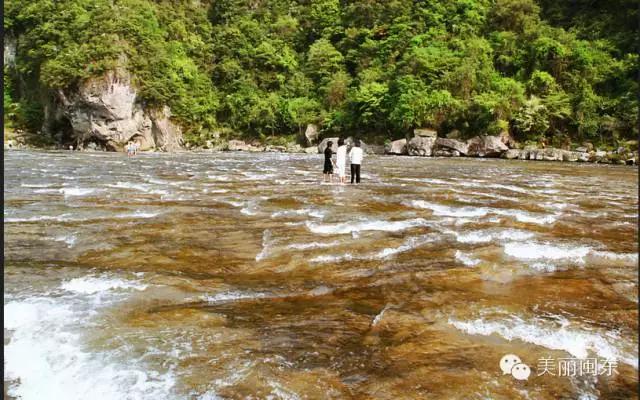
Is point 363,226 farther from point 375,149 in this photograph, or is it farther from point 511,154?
point 375,149

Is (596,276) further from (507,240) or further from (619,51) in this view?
(619,51)

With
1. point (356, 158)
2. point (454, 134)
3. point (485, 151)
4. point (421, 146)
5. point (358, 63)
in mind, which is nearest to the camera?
point (356, 158)

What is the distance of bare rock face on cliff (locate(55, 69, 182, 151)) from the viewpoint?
1706 inches

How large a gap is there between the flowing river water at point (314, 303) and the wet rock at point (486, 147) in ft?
84.2

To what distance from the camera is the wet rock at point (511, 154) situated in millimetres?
32719

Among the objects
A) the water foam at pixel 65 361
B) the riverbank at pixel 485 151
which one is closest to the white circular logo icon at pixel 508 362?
the water foam at pixel 65 361

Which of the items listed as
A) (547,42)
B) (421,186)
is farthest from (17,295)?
(547,42)

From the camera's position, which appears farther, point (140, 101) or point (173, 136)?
point (173, 136)

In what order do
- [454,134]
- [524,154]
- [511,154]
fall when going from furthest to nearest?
[454,134]
[511,154]
[524,154]

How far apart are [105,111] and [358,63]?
2807 cm

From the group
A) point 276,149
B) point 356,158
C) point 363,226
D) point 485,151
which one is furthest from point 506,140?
point 363,226

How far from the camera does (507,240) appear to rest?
6855mm

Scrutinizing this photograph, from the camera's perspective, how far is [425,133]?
37.7m

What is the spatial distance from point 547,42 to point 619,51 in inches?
256
